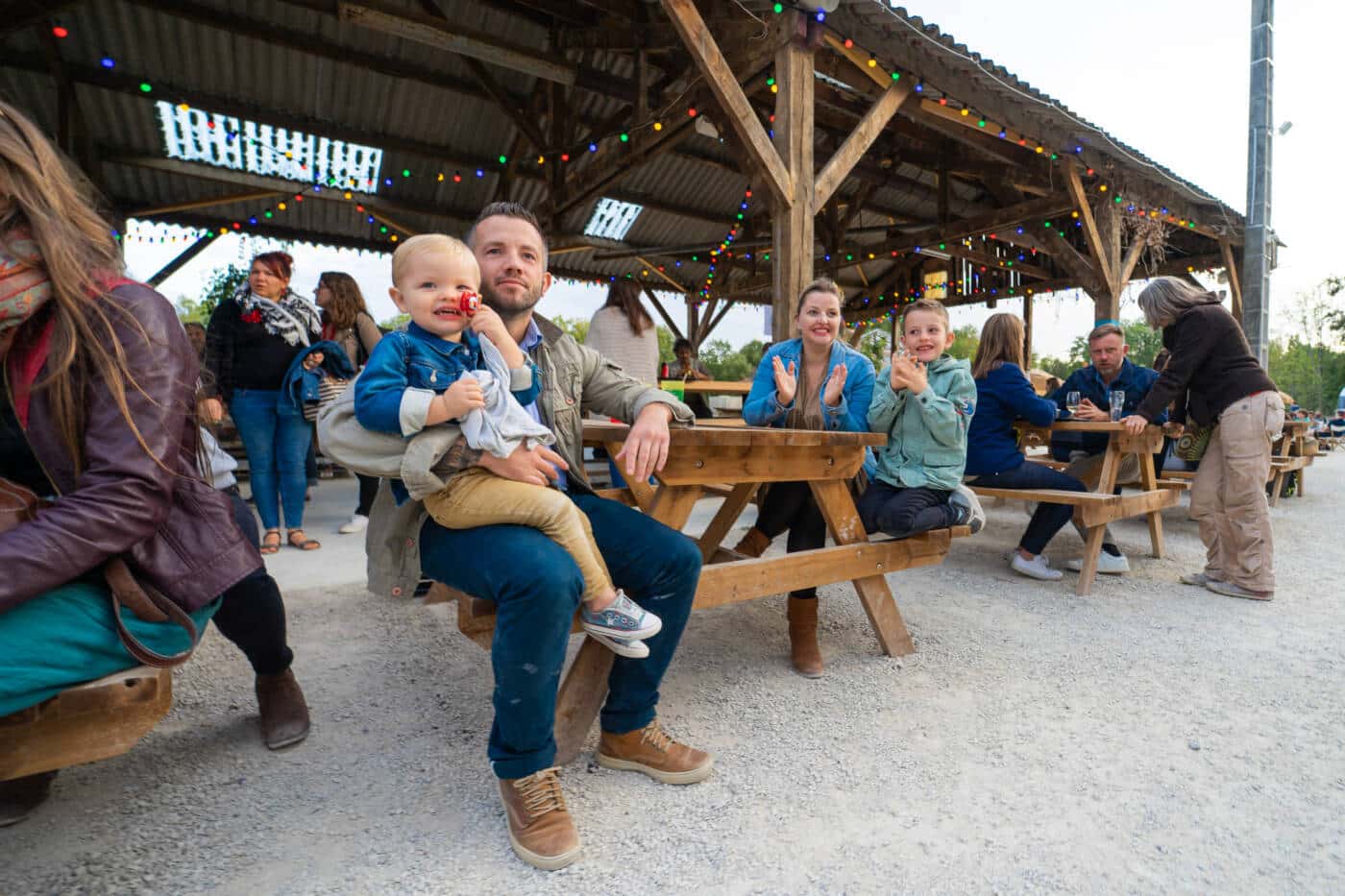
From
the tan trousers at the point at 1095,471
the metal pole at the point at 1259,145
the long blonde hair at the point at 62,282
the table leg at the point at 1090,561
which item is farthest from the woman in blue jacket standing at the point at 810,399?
the metal pole at the point at 1259,145

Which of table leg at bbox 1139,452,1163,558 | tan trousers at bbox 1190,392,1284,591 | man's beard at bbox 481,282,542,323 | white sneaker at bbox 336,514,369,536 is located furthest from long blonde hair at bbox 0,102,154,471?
table leg at bbox 1139,452,1163,558

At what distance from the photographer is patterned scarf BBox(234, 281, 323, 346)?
12.2 feet

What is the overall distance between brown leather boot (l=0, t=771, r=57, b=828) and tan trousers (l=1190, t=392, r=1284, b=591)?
4.50 meters

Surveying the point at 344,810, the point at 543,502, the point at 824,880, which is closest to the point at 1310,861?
the point at 824,880

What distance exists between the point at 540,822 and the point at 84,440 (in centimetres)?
109

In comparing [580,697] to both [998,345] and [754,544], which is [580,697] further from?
[998,345]

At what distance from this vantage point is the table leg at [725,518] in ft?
9.16

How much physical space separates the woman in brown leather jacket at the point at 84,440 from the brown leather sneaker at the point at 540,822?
27.2 inches

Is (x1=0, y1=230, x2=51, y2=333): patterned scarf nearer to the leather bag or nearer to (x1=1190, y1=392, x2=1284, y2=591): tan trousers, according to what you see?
the leather bag

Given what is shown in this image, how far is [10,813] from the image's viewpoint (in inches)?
58.6

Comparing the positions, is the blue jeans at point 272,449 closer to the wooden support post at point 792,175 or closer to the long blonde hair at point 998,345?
the wooden support post at point 792,175

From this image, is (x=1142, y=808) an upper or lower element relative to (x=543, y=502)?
lower

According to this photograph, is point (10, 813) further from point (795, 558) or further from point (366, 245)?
point (366, 245)

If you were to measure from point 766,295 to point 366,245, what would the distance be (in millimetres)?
8110
